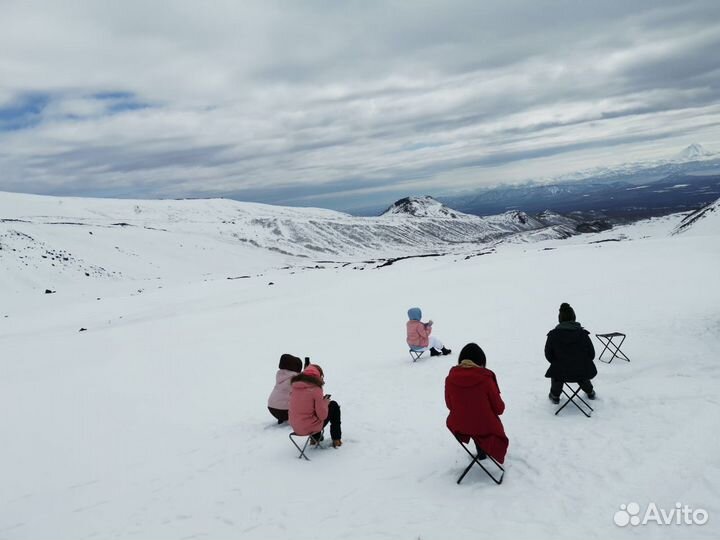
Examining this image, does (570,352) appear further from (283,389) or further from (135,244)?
(135,244)

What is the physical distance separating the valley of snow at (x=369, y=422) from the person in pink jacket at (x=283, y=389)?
16.9 inches

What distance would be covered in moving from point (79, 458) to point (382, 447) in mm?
7398

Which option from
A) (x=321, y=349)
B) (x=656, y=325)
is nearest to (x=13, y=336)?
(x=321, y=349)

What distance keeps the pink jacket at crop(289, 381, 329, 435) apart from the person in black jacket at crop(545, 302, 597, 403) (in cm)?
515

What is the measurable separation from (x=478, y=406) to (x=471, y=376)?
1.81ft

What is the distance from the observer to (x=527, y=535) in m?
6.26

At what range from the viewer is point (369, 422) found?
1130 centimetres

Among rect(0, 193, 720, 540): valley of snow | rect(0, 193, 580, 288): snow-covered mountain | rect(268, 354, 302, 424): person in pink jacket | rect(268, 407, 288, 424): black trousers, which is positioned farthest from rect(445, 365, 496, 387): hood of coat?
rect(0, 193, 580, 288): snow-covered mountain

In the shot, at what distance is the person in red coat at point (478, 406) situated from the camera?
7.72 metres

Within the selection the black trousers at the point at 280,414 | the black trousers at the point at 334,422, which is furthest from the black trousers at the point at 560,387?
the black trousers at the point at 280,414

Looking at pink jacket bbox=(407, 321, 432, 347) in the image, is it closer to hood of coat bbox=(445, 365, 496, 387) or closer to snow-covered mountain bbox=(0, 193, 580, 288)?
hood of coat bbox=(445, 365, 496, 387)

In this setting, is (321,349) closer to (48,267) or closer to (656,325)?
(656,325)

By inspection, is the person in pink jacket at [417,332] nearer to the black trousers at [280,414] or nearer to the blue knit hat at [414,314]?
the blue knit hat at [414,314]

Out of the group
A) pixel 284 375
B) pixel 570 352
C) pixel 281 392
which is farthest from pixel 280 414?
pixel 570 352
